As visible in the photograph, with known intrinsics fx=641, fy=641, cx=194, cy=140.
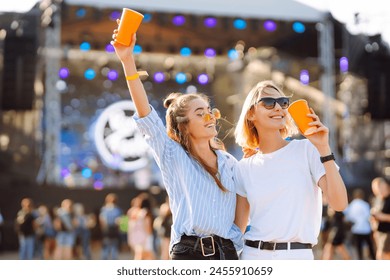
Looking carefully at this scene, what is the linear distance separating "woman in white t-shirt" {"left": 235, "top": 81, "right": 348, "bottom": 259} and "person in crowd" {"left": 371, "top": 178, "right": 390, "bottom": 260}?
13.5 ft

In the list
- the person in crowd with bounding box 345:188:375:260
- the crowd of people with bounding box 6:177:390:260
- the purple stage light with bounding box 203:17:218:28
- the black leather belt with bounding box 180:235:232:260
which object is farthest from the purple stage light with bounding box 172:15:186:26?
the black leather belt with bounding box 180:235:232:260

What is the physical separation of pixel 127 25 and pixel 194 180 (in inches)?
24.0

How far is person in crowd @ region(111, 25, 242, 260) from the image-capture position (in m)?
2.34

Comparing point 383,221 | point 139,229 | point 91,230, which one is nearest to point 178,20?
point 91,230

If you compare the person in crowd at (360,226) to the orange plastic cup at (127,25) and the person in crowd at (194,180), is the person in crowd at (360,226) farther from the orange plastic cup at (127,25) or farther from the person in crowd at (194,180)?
the orange plastic cup at (127,25)

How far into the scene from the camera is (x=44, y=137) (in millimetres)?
13492

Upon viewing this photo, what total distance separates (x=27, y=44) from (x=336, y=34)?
6.59 metres

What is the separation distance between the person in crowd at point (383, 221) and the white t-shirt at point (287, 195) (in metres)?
4.13

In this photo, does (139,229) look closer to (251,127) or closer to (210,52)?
(251,127)

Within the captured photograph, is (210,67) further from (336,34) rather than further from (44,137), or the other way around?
(44,137)

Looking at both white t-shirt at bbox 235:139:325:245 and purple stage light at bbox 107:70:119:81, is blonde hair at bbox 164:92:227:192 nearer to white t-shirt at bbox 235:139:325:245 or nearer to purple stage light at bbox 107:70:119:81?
white t-shirt at bbox 235:139:325:245

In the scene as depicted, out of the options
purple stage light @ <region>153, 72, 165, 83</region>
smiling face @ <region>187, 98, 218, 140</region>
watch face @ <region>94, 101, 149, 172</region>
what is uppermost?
purple stage light @ <region>153, 72, 165, 83</region>
